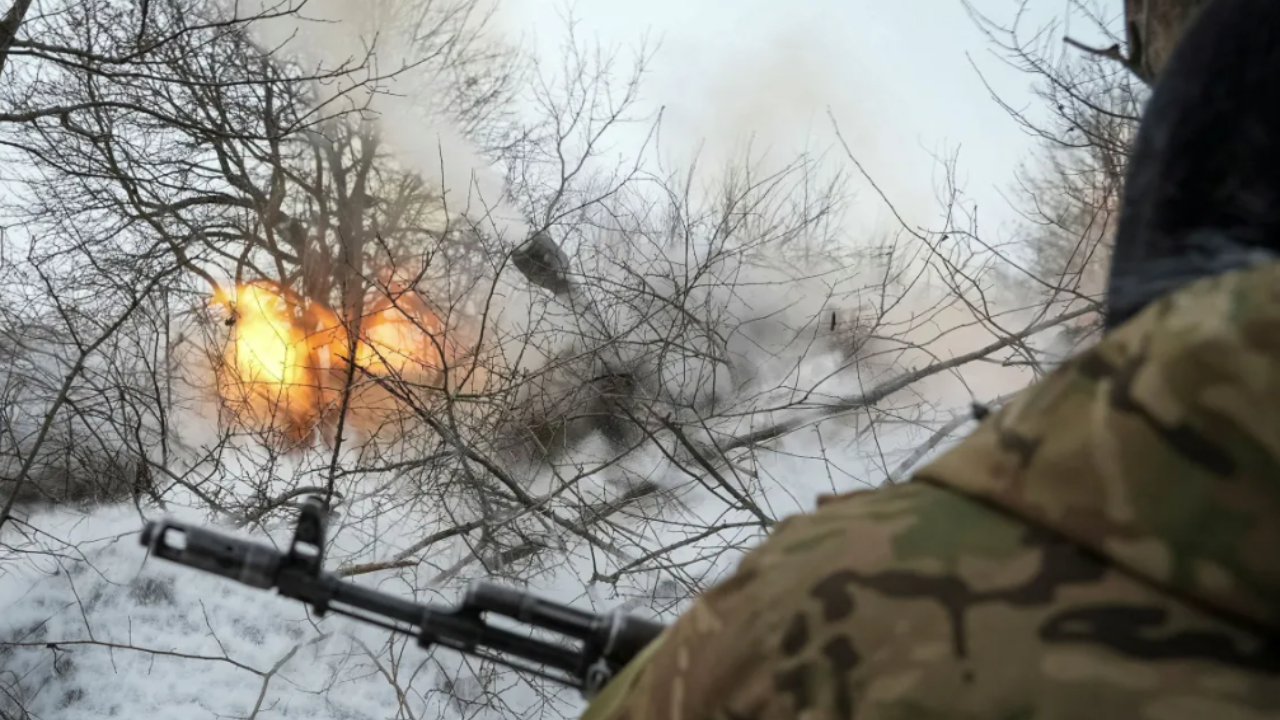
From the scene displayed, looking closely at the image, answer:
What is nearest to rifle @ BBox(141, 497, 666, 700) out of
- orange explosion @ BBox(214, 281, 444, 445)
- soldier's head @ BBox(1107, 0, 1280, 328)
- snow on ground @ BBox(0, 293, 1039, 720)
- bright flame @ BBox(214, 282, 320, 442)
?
soldier's head @ BBox(1107, 0, 1280, 328)

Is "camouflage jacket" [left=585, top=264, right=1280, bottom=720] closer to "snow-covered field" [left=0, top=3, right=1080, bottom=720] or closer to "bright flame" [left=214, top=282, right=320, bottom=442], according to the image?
"snow-covered field" [left=0, top=3, right=1080, bottom=720]

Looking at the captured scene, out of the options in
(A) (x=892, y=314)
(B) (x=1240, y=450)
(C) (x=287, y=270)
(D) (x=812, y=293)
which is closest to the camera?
(B) (x=1240, y=450)

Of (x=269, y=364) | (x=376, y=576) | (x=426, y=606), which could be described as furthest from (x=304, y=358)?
(x=426, y=606)

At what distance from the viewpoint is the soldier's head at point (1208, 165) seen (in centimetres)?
54

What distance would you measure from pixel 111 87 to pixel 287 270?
5.75 feet

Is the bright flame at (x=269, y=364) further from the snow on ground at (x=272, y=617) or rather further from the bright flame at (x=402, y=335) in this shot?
the snow on ground at (x=272, y=617)

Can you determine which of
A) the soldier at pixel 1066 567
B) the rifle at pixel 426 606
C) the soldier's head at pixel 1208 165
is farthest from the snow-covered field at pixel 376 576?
the soldier at pixel 1066 567

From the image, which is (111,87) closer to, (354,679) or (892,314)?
(354,679)

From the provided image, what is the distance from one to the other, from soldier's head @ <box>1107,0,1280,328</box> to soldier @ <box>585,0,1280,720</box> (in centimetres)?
2

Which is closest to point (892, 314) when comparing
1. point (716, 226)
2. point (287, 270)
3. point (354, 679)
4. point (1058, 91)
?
point (716, 226)

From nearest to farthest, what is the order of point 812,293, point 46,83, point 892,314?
1. point 46,83
2. point 892,314
3. point 812,293

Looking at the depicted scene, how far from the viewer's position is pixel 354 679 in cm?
323

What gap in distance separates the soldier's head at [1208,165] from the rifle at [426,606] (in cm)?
64

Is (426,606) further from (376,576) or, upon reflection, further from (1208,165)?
(376,576)
